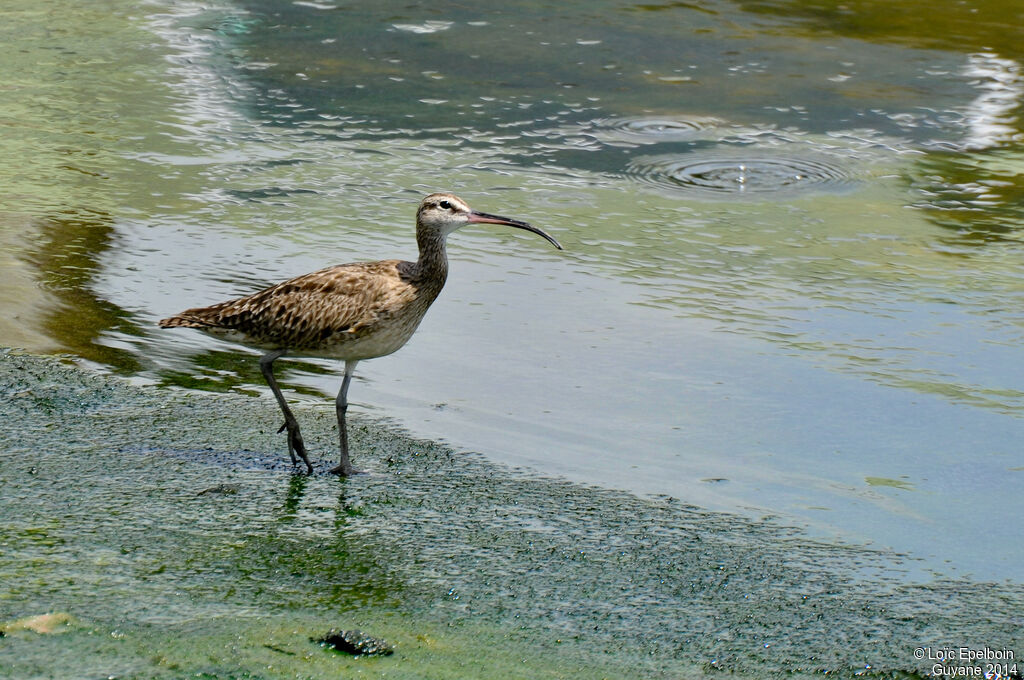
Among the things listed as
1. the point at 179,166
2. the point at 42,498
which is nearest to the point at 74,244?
the point at 179,166

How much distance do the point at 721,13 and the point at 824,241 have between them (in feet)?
19.2

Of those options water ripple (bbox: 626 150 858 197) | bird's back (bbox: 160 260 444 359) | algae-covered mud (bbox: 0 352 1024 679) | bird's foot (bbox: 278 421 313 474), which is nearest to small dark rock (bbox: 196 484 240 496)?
algae-covered mud (bbox: 0 352 1024 679)

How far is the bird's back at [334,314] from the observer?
6.04m

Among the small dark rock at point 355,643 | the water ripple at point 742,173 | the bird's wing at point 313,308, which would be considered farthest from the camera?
the water ripple at point 742,173

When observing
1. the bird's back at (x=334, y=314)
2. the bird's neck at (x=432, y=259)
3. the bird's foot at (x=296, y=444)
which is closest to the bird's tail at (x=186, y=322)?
the bird's back at (x=334, y=314)

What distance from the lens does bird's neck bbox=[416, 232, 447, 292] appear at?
6309mm

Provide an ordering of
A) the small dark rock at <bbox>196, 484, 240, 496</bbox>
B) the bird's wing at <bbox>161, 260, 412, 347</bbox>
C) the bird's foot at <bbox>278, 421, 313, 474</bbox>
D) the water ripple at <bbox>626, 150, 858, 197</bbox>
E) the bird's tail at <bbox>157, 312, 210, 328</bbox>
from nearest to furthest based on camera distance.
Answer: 1. the small dark rock at <bbox>196, 484, 240, 496</bbox>
2. the bird's foot at <bbox>278, 421, 313, 474</bbox>
3. the bird's wing at <bbox>161, 260, 412, 347</bbox>
4. the bird's tail at <bbox>157, 312, 210, 328</bbox>
5. the water ripple at <bbox>626, 150, 858, 197</bbox>

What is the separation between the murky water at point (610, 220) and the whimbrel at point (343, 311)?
51 centimetres

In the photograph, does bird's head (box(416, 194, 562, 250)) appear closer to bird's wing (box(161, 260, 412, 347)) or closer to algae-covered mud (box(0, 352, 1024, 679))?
bird's wing (box(161, 260, 412, 347))

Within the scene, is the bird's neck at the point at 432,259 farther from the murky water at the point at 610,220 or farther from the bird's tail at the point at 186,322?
the bird's tail at the point at 186,322

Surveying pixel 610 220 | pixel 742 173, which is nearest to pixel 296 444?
pixel 610 220

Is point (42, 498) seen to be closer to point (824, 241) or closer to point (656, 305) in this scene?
point (656, 305)

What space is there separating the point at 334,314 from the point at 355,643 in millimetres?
2071

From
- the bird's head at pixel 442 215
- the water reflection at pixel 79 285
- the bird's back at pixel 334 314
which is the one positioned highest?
the bird's head at pixel 442 215
